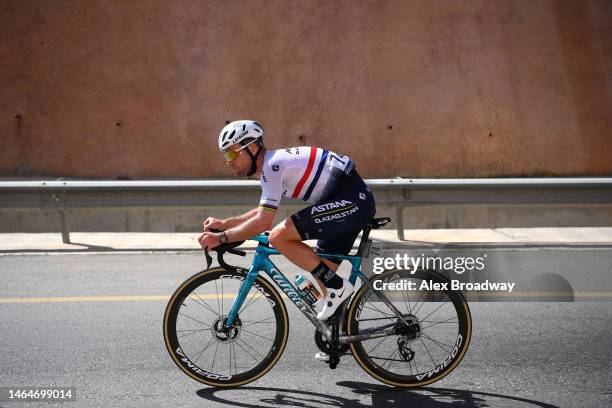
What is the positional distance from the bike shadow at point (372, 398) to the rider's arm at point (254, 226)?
992 millimetres

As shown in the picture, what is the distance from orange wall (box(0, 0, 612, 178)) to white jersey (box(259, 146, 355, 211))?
11500 millimetres

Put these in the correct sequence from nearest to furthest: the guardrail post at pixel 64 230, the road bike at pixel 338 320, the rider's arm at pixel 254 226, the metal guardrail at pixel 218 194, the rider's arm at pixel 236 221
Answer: the rider's arm at pixel 254 226 < the road bike at pixel 338 320 < the rider's arm at pixel 236 221 < the metal guardrail at pixel 218 194 < the guardrail post at pixel 64 230

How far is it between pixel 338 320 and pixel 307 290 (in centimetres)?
27

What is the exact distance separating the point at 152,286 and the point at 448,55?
1008 cm

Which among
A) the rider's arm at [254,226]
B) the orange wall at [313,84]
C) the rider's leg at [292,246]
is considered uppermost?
the orange wall at [313,84]

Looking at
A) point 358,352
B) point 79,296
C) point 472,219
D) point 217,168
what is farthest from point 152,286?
point 217,168

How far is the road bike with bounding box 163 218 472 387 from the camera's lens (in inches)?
221

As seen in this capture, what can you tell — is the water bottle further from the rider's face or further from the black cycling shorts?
the rider's face

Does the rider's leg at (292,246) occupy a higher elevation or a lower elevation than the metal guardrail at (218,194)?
lower

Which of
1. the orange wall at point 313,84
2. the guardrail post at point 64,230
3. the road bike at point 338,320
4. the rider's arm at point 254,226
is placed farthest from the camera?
the orange wall at point 313,84

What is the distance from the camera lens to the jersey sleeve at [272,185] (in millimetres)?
5430

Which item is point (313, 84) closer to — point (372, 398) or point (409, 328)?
point (409, 328)

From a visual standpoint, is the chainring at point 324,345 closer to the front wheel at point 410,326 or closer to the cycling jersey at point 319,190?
the front wheel at point 410,326

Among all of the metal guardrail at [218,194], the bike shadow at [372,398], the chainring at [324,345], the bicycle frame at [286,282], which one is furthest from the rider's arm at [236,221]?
the metal guardrail at [218,194]
